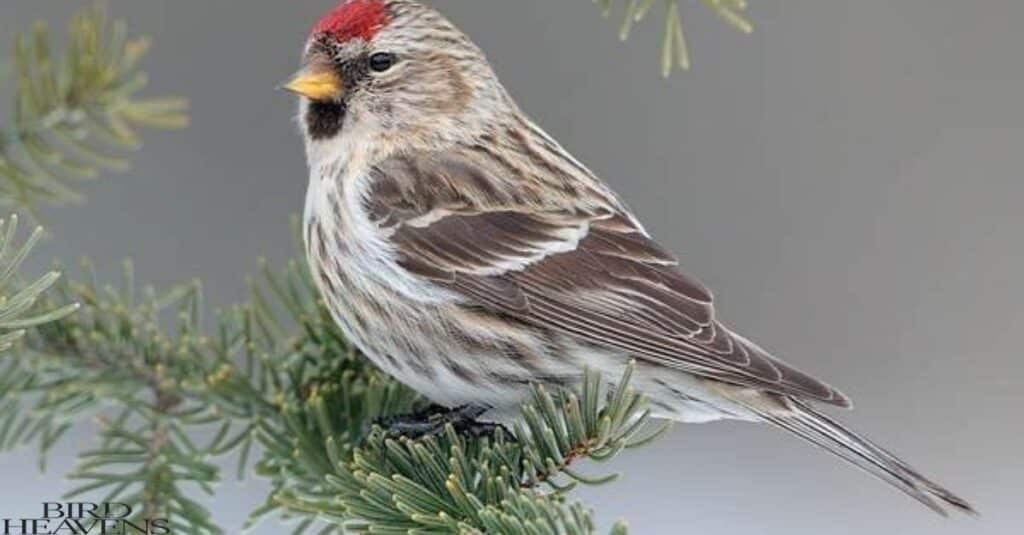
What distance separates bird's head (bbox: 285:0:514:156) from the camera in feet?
8.14

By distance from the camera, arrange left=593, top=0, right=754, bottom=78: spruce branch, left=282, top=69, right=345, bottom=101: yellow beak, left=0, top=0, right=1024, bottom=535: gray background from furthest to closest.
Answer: left=0, top=0, right=1024, bottom=535: gray background → left=282, top=69, right=345, bottom=101: yellow beak → left=593, top=0, right=754, bottom=78: spruce branch

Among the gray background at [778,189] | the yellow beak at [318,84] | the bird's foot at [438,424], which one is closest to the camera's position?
the bird's foot at [438,424]

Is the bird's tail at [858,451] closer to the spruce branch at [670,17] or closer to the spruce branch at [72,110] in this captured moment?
the spruce branch at [670,17]

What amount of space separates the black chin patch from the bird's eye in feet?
0.24

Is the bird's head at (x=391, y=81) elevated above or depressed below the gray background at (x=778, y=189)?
below

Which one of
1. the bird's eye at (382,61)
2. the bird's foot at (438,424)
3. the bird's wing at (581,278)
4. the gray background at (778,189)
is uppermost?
the gray background at (778,189)

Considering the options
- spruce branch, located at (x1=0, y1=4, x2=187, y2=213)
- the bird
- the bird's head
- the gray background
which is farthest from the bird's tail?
the gray background

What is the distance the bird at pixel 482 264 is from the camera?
229 centimetres

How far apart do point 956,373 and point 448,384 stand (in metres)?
2.13

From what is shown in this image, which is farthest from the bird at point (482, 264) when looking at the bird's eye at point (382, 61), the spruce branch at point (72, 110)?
the spruce branch at point (72, 110)

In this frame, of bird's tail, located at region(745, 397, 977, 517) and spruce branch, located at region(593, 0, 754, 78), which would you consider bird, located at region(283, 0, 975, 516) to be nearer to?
bird's tail, located at region(745, 397, 977, 517)

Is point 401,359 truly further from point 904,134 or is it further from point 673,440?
point 904,134

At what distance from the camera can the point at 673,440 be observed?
12.8 ft

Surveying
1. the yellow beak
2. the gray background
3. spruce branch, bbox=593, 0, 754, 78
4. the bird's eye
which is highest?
the gray background
